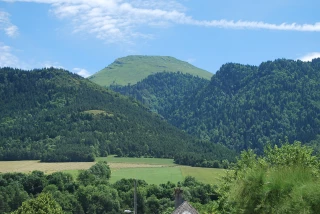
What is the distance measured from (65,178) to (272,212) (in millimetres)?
126441

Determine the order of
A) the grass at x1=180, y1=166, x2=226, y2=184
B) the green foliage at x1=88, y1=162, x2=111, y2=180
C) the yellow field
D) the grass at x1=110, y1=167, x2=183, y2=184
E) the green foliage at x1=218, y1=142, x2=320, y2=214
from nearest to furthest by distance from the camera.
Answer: the green foliage at x1=218, y1=142, x2=320, y2=214
the grass at x1=110, y1=167, x2=183, y2=184
the grass at x1=180, y1=166, x2=226, y2=184
the green foliage at x1=88, y1=162, x2=111, y2=180
the yellow field

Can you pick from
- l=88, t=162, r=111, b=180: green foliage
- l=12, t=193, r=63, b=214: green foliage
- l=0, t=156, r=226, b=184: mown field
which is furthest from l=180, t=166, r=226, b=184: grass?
l=12, t=193, r=63, b=214: green foliage

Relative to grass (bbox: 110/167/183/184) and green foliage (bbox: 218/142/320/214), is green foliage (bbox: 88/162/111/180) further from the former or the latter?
green foliage (bbox: 218/142/320/214)

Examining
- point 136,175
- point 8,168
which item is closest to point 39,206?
point 136,175

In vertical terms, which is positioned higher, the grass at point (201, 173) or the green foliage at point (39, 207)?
the green foliage at point (39, 207)

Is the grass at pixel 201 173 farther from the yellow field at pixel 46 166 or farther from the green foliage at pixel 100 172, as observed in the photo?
the green foliage at pixel 100 172

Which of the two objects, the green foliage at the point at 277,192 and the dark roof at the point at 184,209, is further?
the dark roof at the point at 184,209

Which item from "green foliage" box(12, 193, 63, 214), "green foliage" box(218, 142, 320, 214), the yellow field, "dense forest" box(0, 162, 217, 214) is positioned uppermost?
"green foliage" box(218, 142, 320, 214)

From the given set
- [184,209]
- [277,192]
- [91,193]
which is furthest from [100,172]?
[277,192]

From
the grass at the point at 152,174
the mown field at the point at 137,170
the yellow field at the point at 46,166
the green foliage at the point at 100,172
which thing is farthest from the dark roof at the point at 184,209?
the yellow field at the point at 46,166

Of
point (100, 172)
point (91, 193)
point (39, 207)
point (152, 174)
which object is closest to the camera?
point (39, 207)

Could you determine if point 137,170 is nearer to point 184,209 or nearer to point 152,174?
point 152,174

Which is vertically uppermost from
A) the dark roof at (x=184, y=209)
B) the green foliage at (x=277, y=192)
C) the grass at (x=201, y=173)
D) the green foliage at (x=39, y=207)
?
the green foliage at (x=277, y=192)

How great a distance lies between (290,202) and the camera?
608 inches
